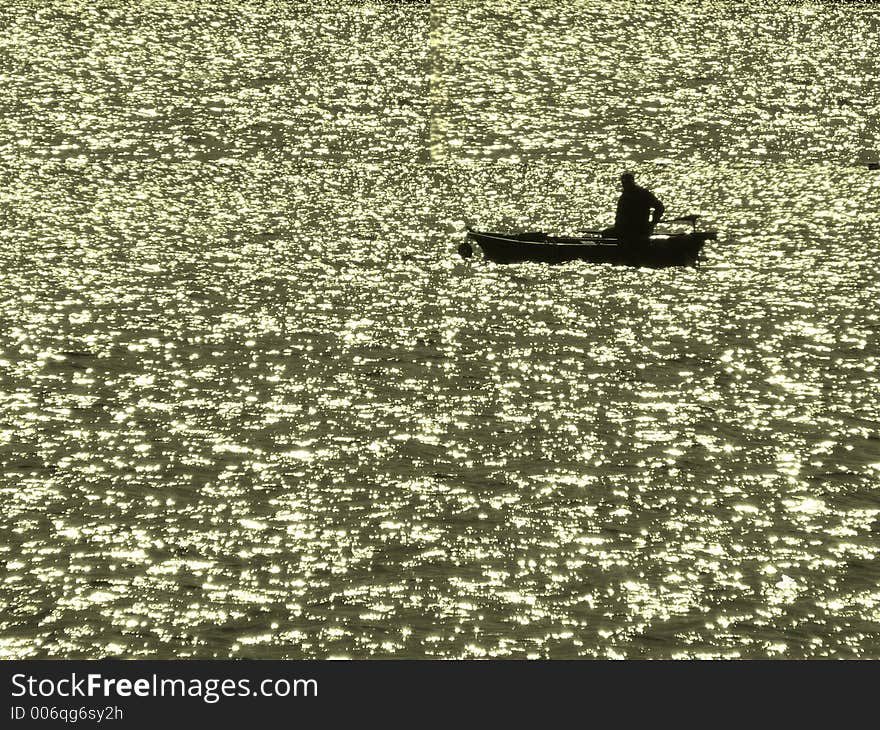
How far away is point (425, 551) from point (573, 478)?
5576 mm

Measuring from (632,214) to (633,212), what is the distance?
8 cm

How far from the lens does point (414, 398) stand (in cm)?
4303

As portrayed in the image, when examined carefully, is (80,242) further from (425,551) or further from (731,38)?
(731,38)

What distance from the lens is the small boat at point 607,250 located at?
55656 mm

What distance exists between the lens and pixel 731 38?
95000 mm

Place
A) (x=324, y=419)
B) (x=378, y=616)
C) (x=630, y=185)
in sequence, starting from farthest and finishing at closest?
(x=630, y=185), (x=324, y=419), (x=378, y=616)

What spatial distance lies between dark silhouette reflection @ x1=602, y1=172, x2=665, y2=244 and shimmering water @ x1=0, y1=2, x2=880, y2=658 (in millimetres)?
1571

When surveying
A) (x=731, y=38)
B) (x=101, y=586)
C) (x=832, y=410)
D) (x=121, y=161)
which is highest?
(x=731, y=38)

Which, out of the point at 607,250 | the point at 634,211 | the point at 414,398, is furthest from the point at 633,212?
the point at 414,398

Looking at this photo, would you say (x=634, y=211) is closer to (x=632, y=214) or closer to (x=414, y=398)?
(x=632, y=214)

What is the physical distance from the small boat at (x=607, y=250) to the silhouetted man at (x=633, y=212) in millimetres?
342

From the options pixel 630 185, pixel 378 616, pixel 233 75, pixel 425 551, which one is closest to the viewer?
pixel 378 616

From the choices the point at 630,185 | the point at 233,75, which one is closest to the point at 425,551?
the point at 630,185

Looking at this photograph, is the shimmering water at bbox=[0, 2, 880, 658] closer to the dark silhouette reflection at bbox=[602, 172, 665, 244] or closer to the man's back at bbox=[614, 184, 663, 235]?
the dark silhouette reflection at bbox=[602, 172, 665, 244]
